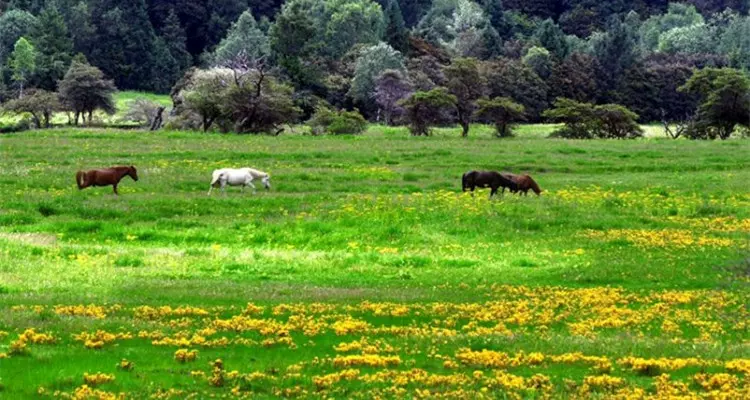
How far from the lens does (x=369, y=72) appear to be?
111938mm

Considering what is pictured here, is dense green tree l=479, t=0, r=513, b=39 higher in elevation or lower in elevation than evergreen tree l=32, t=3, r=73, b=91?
higher

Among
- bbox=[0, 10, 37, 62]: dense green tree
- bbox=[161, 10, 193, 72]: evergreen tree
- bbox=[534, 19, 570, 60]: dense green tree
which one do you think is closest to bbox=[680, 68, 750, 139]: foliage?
bbox=[534, 19, 570, 60]: dense green tree

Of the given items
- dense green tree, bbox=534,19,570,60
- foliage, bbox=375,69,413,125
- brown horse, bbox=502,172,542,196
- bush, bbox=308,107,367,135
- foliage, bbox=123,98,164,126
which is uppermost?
dense green tree, bbox=534,19,570,60

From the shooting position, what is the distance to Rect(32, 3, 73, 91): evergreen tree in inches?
4742

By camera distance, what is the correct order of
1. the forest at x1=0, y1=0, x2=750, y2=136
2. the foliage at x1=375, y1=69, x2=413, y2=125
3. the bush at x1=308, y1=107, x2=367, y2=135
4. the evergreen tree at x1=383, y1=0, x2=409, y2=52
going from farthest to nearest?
1. the evergreen tree at x1=383, y1=0, x2=409, y2=52
2. the foliage at x1=375, y1=69, x2=413, y2=125
3. the forest at x1=0, y1=0, x2=750, y2=136
4. the bush at x1=308, y1=107, x2=367, y2=135

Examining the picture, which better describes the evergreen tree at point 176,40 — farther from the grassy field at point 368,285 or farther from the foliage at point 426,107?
the grassy field at point 368,285

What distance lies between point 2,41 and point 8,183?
4095 inches

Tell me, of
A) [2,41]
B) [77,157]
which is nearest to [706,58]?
[2,41]

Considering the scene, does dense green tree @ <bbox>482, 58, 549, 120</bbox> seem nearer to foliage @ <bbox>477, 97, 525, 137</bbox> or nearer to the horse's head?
foliage @ <bbox>477, 97, 525, 137</bbox>

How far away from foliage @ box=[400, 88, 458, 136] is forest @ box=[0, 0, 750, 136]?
0.18 metres

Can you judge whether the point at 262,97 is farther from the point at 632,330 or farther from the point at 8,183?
the point at 632,330

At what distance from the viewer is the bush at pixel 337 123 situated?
8844 centimetres

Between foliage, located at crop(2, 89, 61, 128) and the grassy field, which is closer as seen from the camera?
the grassy field

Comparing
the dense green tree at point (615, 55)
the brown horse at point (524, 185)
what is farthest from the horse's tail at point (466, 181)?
the dense green tree at point (615, 55)
